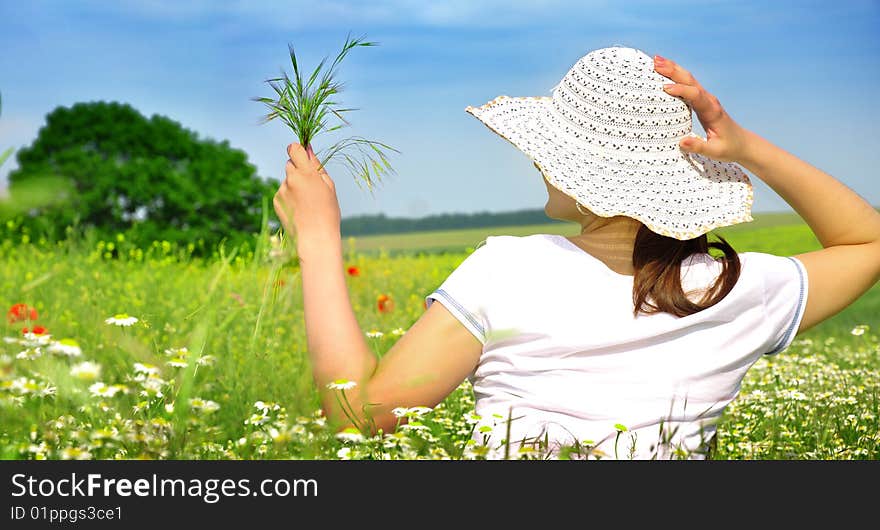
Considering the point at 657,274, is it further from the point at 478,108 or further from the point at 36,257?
the point at 36,257

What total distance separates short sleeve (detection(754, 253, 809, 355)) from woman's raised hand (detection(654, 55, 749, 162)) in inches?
13.6

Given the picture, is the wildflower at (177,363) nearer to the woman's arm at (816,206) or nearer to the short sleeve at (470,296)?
the short sleeve at (470,296)

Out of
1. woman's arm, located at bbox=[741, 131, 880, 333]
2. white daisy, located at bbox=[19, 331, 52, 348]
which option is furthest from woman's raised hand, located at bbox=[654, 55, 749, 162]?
white daisy, located at bbox=[19, 331, 52, 348]

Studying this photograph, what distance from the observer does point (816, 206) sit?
2562 millimetres

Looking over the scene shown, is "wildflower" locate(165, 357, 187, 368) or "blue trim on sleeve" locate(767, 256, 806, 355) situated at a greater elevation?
"blue trim on sleeve" locate(767, 256, 806, 355)

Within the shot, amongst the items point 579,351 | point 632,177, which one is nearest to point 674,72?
point 632,177

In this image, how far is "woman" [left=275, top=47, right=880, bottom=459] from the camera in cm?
211

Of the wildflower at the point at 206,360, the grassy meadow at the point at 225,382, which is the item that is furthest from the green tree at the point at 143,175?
the wildflower at the point at 206,360

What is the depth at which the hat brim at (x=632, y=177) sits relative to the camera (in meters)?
2.16

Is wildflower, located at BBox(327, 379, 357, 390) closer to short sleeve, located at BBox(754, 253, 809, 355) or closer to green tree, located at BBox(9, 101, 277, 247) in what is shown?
short sleeve, located at BBox(754, 253, 809, 355)

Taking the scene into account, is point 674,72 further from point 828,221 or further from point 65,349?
point 65,349

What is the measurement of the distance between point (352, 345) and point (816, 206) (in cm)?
155

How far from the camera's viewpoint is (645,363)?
85.4 inches
